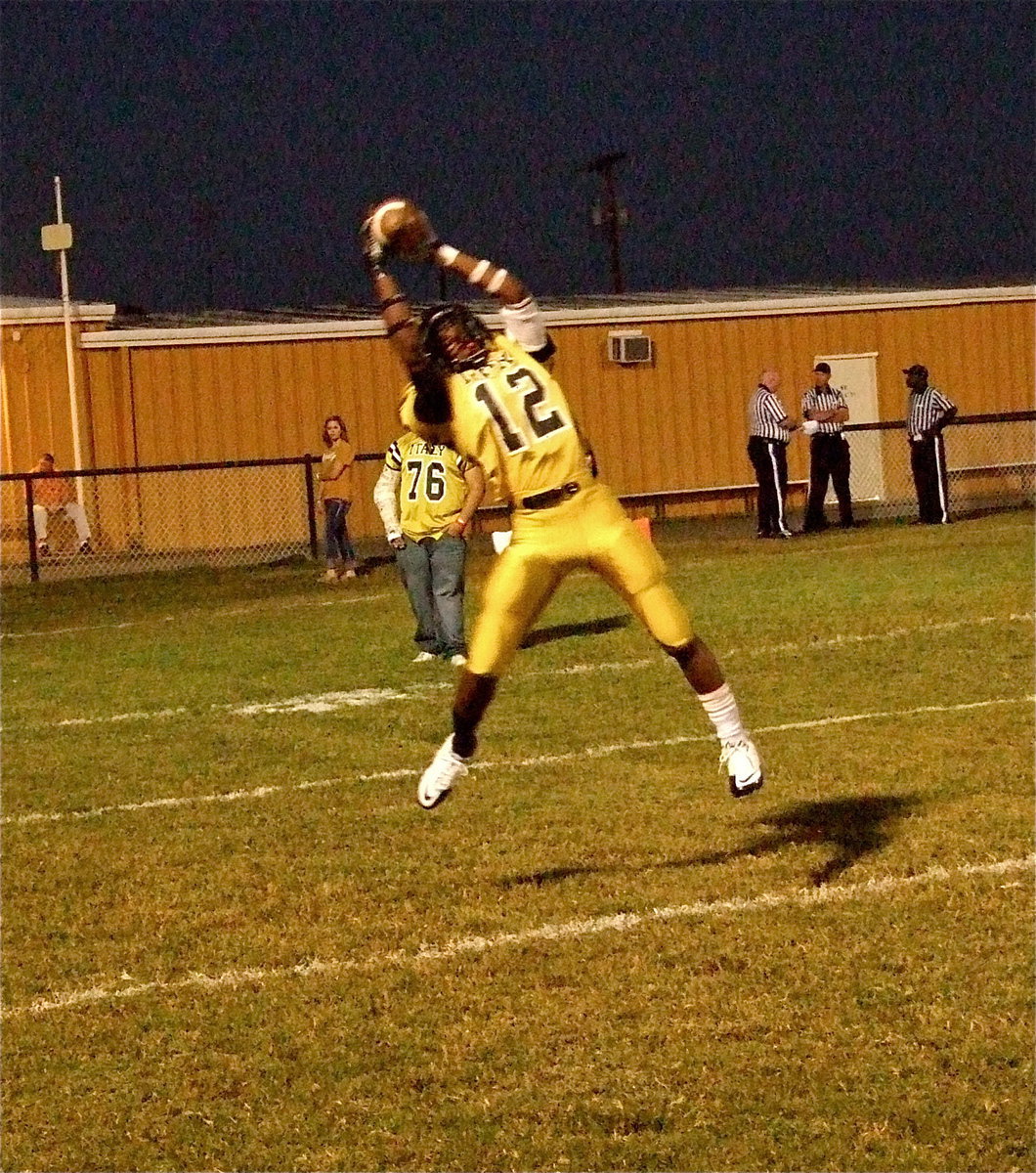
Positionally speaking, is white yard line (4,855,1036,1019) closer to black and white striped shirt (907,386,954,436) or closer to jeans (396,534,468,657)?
jeans (396,534,468,657)

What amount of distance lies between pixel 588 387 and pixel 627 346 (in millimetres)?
875

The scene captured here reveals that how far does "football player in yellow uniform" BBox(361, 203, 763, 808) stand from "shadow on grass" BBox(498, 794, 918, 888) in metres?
0.58

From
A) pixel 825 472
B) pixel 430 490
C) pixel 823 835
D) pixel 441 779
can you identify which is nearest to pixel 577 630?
pixel 430 490

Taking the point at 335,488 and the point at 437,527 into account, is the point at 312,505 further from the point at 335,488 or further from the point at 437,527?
the point at 437,527

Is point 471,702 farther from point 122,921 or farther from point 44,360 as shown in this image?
point 44,360

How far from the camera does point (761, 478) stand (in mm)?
23312

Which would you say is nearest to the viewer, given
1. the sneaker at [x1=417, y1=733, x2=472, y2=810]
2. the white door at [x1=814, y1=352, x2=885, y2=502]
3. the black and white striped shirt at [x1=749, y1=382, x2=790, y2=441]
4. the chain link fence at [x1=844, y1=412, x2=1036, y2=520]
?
the sneaker at [x1=417, y1=733, x2=472, y2=810]

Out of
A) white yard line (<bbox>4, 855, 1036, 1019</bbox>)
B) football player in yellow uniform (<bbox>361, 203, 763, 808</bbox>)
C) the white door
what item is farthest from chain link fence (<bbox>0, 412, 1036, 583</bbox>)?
white yard line (<bbox>4, 855, 1036, 1019</bbox>)

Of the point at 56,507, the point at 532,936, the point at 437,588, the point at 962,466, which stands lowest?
the point at 532,936

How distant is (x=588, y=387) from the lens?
1151 inches

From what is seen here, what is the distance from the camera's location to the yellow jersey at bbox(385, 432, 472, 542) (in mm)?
13594

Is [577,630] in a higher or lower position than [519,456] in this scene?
lower

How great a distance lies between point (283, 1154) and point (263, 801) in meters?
4.54

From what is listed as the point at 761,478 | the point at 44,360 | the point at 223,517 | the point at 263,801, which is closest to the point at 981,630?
the point at 263,801
